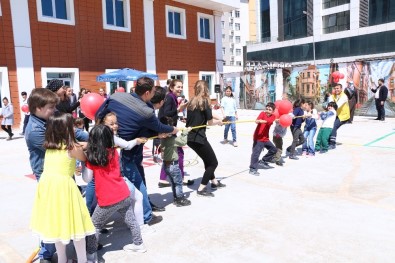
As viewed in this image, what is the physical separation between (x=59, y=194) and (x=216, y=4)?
810 inches

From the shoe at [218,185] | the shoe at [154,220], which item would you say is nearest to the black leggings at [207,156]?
the shoe at [218,185]

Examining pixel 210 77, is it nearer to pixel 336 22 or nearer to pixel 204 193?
pixel 204 193

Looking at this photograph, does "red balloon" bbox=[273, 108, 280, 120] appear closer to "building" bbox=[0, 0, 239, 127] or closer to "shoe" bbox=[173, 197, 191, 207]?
"shoe" bbox=[173, 197, 191, 207]

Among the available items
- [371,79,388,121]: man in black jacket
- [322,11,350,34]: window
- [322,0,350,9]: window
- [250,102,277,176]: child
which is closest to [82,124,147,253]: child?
[250,102,277,176]: child

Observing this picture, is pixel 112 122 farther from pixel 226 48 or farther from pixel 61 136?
pixel 226 48

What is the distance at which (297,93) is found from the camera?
19797 mm

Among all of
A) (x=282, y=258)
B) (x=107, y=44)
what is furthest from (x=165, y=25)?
(x=282, y=258)

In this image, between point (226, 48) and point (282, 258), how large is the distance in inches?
3027

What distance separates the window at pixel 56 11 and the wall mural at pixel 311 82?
11432 mm

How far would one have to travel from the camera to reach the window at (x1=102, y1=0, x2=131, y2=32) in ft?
56.5

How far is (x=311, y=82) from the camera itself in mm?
18781

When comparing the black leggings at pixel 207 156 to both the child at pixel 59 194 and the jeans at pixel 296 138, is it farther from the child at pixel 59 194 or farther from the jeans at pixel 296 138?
the jeans at pixel 296 138

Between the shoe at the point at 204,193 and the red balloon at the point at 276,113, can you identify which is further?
the red balloon at the point at 276,113

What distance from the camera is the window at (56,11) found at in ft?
49.1
